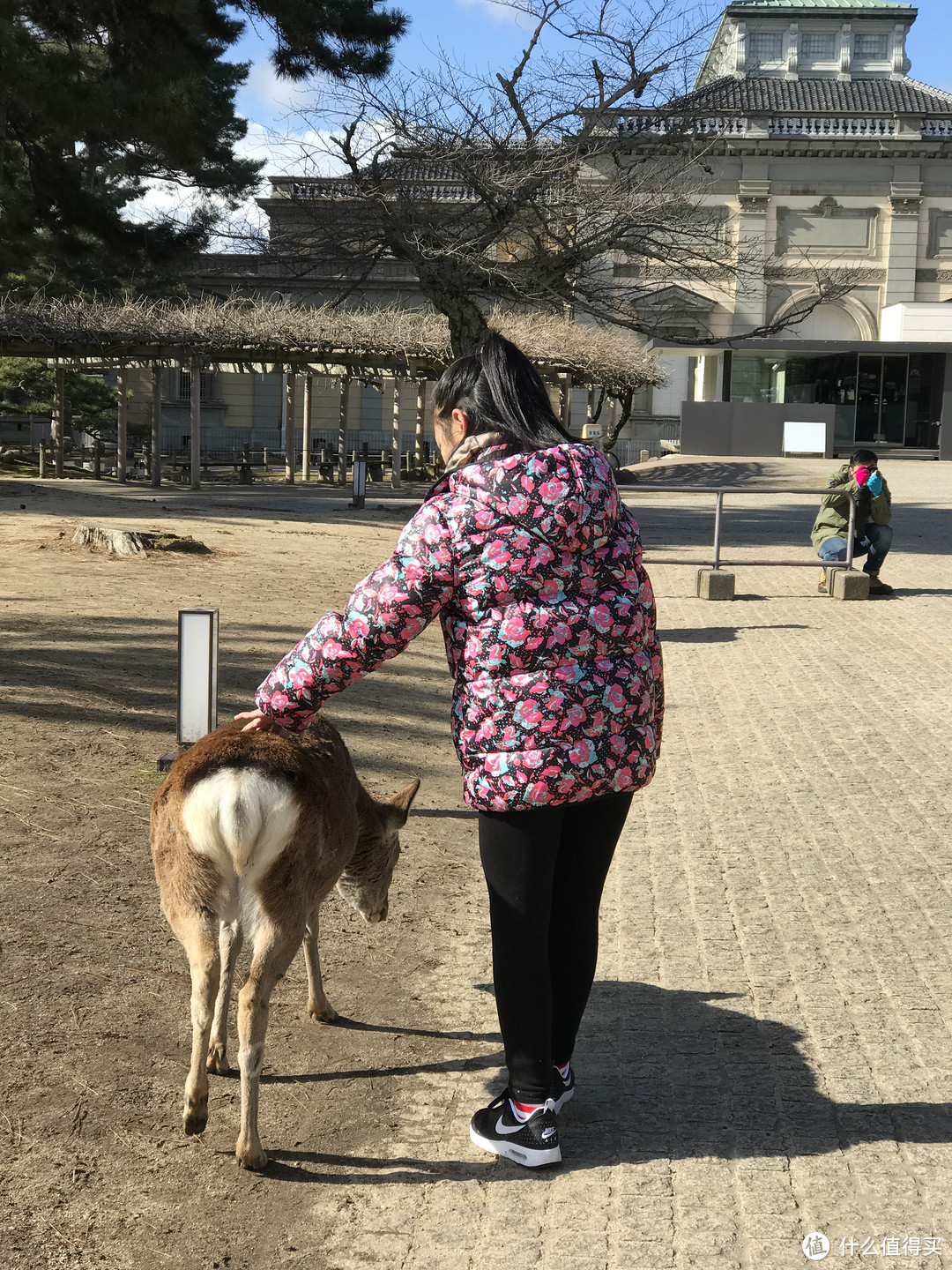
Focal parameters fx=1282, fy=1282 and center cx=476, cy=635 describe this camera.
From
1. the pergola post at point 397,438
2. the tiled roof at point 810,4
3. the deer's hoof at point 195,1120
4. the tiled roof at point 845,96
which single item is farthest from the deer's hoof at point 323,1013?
the tiled roof at point 810,4

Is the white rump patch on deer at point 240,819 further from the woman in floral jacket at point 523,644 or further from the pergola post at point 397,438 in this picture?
the pergola post at point 397,438

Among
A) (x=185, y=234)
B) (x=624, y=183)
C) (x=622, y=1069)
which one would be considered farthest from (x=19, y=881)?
(x=624, y=183)

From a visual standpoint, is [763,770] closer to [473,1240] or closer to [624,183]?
[473,1240]

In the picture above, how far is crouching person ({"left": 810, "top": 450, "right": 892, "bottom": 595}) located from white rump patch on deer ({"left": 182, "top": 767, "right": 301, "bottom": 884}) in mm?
11937

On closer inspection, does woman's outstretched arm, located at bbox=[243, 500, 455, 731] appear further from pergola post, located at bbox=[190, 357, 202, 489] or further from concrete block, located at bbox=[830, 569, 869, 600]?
pergola post, located at bbox=[190, 357, 202, 489]

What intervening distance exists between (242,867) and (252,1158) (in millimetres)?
776

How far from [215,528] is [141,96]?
6.34 meters

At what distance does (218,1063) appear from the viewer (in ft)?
12.2

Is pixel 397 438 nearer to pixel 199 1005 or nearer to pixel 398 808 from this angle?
pixel 398 808

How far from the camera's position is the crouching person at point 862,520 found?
14047 millimetres

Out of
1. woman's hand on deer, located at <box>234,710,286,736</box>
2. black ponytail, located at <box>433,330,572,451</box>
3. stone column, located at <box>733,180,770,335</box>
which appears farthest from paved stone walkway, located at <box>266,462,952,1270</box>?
stone column, located at <box>733,180,770,335</box>

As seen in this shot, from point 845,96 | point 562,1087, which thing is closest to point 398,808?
point 562,1087

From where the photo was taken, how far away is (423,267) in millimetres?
19672

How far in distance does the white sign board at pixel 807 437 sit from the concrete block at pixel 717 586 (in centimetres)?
2692
